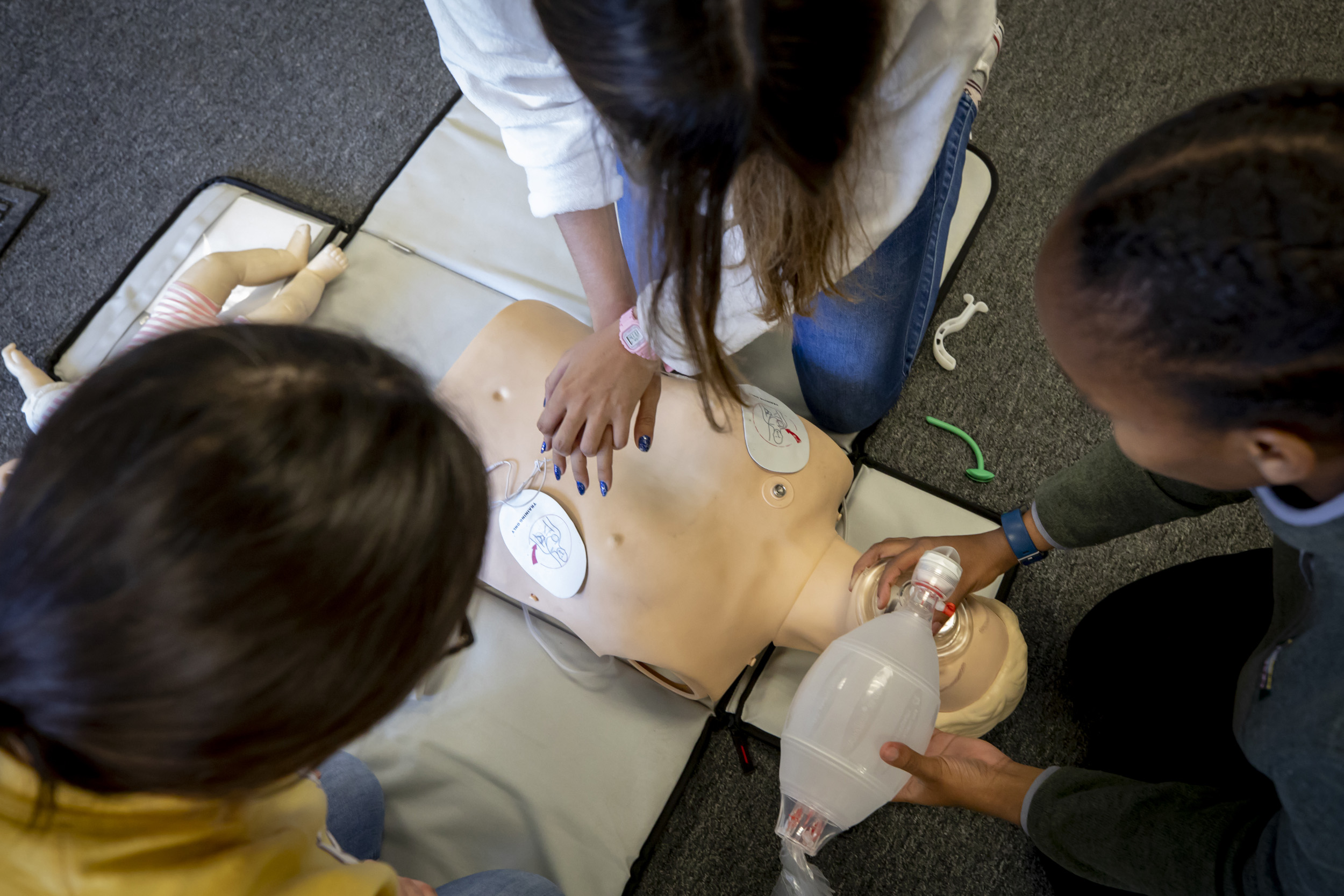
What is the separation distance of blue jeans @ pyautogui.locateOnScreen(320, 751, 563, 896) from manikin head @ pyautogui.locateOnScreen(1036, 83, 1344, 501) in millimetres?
716

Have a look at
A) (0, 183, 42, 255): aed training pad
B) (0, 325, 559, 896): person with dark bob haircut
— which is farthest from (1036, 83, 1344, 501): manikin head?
(0, 183, 42, 255): aed training pad

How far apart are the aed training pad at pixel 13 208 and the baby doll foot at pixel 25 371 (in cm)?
36

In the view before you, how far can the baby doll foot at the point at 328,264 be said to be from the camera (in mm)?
1254

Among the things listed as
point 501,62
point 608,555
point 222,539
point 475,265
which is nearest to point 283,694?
point 222,539

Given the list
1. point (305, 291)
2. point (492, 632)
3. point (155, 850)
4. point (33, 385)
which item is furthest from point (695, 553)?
point (33, 385)

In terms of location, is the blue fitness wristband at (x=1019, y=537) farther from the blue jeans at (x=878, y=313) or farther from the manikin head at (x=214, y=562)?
the manikin head at (x=214, y=562)

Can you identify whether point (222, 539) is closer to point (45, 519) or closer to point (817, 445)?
point (45, 519)

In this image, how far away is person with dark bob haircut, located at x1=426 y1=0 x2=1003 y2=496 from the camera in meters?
0.50

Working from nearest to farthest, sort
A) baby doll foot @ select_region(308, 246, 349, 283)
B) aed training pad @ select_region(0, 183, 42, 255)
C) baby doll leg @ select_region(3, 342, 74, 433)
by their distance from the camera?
baby doll leg @ select_region(3, 342, 74, 433) → baby doll foot @ select_region(308, 246, 349, 283) → aed training pad @ select_region(0, 183, 42, 255)

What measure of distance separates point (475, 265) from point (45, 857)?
3.25ft

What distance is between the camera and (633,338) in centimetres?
90

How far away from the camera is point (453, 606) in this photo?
50 cm

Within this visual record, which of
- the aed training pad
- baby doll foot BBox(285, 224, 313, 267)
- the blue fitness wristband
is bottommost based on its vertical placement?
the aed training pad

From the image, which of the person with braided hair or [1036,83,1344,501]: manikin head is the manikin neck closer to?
the person with braided hair
